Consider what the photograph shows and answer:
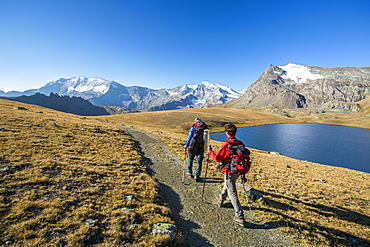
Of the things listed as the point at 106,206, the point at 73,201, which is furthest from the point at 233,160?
the point at 73,201

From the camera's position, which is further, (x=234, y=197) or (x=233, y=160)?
(x=234, y=197)

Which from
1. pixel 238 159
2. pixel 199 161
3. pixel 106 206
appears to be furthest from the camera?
pixel 199 161

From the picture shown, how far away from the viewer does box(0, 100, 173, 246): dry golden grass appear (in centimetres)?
577

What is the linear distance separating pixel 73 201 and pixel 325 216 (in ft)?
47.1

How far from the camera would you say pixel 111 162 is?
569 inches

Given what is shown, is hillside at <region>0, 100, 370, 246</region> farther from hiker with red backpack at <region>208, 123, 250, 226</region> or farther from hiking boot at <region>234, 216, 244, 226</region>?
hiker with red backpack at <region>208, 123, 250, 226</region>

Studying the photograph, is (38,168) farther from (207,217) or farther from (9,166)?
(207,217)

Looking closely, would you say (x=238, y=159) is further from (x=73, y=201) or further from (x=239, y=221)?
(x=73, y=201)

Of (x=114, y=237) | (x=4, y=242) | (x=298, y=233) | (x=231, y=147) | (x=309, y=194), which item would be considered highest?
(x=231, y=147)

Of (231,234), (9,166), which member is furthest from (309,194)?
(9,166)

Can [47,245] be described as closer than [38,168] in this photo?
Yes

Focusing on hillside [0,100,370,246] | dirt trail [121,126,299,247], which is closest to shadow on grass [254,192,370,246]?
hillside [0,100,370,246]

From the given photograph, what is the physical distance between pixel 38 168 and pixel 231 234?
1248cm

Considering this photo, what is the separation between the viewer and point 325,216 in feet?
32.5
